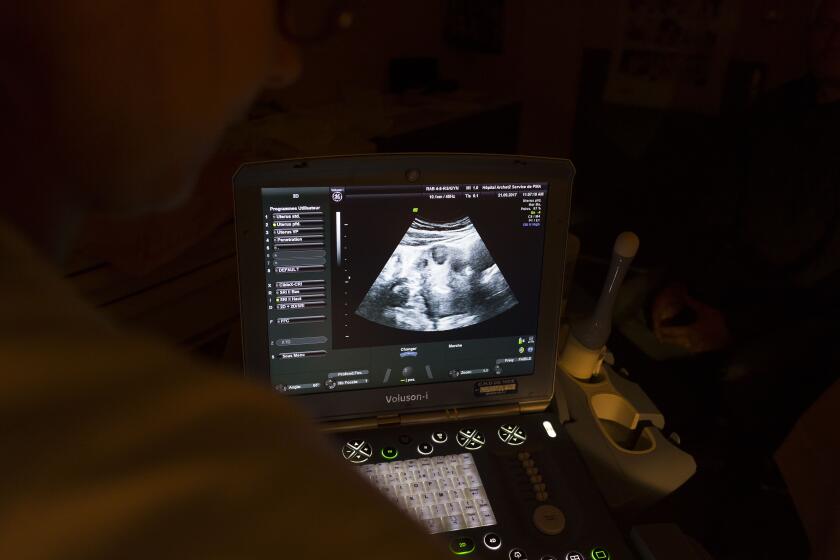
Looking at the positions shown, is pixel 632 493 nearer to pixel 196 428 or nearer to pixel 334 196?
pixel 334 196

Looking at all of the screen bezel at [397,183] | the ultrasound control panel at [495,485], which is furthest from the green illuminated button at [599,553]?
the screen bezel at [397,183]

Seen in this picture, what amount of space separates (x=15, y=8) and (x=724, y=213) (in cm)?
197

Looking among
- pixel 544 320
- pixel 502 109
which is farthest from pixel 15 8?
pixel 502 109

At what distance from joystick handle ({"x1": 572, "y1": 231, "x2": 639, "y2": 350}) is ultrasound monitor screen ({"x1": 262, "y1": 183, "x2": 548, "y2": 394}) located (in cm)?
14

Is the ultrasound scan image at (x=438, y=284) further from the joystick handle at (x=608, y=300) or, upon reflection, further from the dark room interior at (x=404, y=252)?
the joystick handle at (x=608, y=300)

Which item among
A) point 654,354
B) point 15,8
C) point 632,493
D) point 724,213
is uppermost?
point 15,8

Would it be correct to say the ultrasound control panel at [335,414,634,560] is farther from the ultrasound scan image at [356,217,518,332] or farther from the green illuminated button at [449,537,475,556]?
the ultrasound scan image at [356,217,518,332]

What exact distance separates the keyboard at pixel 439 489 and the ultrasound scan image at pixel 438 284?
0.20m

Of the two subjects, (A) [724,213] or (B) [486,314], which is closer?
(B) [486,314]

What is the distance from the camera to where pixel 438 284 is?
95cm

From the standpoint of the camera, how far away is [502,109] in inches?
108

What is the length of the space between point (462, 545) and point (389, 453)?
7.0 inches

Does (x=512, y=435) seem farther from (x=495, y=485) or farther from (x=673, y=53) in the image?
(x=673, y=53)

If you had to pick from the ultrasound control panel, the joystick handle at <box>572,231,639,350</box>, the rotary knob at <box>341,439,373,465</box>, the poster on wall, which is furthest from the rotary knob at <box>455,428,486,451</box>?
the poster on wall
